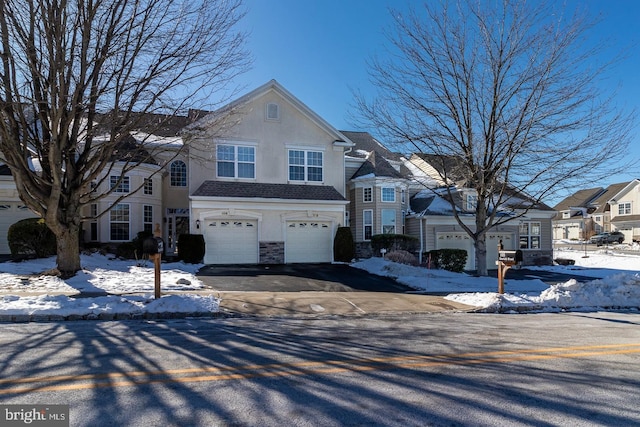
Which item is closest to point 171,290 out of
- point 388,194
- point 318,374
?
point 318,374

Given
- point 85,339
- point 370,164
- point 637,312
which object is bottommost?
point 637,312

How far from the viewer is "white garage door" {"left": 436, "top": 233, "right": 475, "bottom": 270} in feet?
83.9

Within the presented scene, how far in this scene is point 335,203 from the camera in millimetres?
21766

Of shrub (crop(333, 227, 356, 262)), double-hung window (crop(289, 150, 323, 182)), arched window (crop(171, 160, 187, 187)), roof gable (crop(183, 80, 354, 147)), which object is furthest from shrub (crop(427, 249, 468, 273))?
arched window (crop(171, 160, 187, 187))

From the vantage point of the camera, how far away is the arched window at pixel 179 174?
80.7 ft

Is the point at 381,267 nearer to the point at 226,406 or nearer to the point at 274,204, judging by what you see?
the point at 274,204

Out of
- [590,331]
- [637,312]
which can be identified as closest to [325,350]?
[590,331]

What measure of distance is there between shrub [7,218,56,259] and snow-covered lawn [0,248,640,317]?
3.06 feet

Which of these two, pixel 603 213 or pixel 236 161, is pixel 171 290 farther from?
pixel 603 213

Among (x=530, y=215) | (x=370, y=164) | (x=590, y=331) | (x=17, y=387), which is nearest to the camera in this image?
(x=17, y=387)

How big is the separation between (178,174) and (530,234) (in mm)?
22857

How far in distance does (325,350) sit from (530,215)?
26.3 metres

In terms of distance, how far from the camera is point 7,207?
776 inches

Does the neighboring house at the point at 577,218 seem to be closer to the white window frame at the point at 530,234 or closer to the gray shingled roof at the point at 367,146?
the white window frame at the point at 530,234
